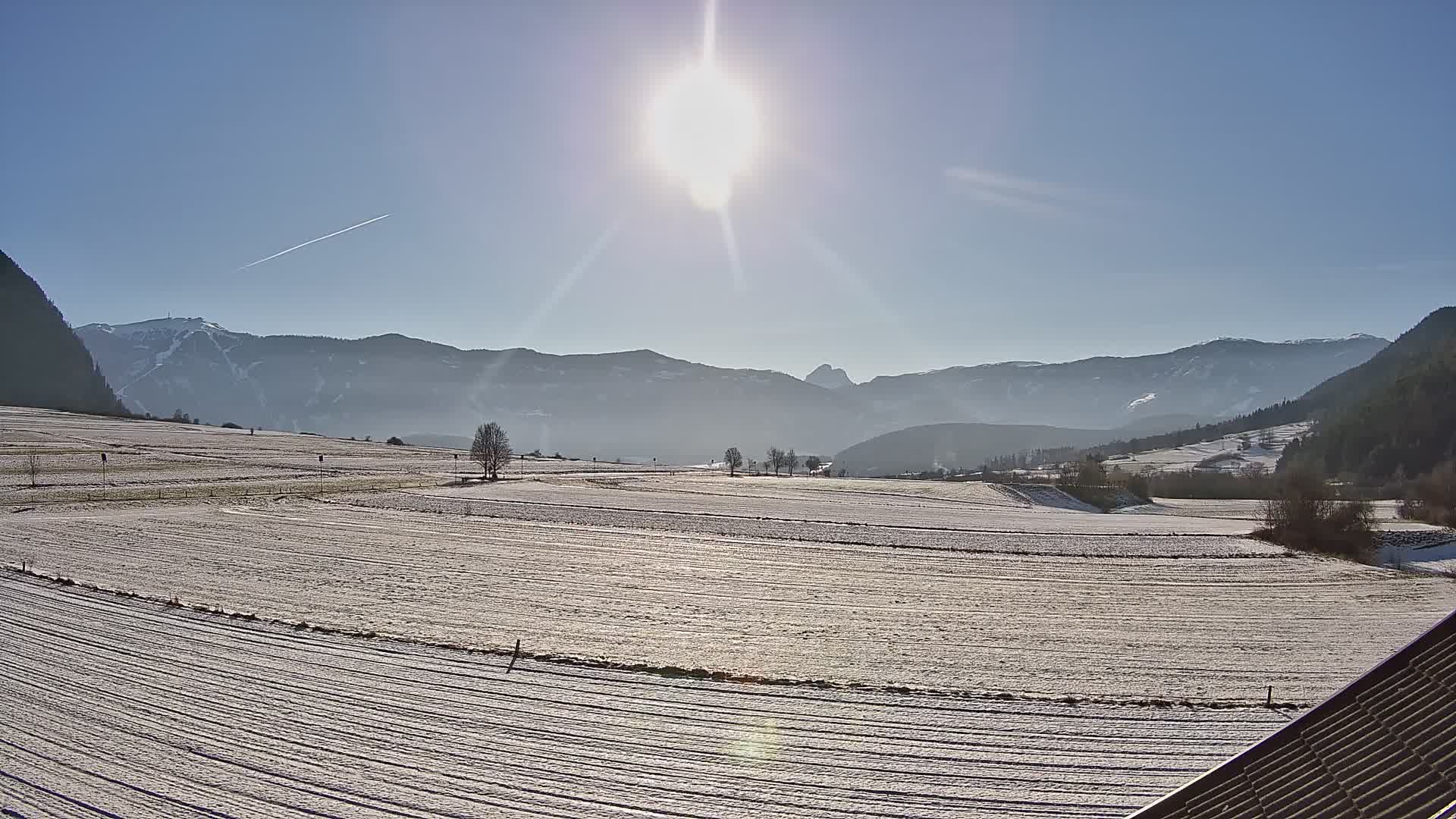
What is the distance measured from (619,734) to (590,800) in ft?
9.34

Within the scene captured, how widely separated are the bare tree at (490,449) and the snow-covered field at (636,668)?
161 ft

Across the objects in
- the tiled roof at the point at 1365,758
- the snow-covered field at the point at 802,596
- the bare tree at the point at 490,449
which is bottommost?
the snow-covered field at the point at 802,596

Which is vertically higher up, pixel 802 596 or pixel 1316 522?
pixel 1316 522

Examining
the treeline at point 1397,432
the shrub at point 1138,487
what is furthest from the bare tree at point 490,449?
the treeline at point 1397,432

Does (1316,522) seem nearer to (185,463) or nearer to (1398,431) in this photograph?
(185,463)

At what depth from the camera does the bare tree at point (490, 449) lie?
9644 cm

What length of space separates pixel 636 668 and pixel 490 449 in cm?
8195

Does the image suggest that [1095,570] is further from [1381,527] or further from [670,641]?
[1381,527]

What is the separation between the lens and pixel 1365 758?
5691mm

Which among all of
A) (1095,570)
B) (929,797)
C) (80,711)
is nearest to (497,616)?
(80,711)

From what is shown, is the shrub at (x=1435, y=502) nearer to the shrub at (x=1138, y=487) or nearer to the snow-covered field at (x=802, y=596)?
the shrub at (x=1138, y=487)

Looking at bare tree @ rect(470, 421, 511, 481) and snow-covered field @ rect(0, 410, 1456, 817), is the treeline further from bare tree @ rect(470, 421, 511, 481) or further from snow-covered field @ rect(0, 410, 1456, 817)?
bare tree @ rect(470, 421, 511, 481)

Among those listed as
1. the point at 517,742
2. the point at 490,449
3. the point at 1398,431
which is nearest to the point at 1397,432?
the point at 1398,431

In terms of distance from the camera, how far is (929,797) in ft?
42.8
